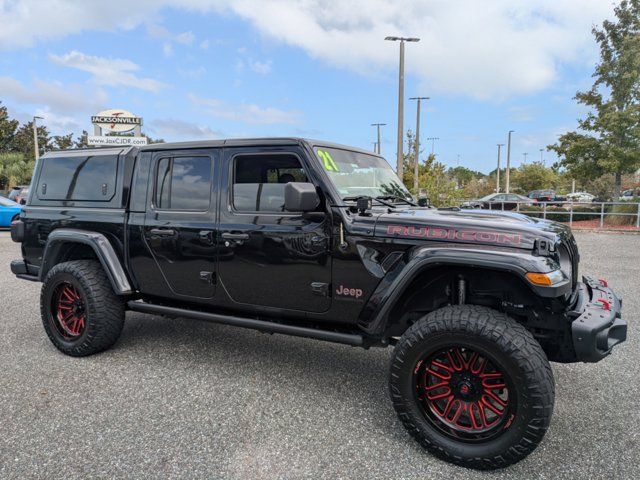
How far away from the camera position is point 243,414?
9.80 feet

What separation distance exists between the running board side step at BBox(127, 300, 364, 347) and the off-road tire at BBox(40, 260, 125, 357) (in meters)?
0.19

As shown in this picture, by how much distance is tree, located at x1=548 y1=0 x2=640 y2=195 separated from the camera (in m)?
17.2

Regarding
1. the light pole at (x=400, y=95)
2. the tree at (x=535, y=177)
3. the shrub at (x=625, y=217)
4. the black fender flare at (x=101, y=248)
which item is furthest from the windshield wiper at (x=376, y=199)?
the tree at (x=535, y=177)

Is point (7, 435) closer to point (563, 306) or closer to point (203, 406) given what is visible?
point (203, 406)

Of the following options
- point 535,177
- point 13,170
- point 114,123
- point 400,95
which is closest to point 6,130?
point 13,170

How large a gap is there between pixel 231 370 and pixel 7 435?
154 cm

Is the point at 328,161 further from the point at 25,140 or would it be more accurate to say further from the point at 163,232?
the point at 25,140

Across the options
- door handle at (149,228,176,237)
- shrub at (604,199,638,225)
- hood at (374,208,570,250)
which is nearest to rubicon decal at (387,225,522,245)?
hood at (374,208,570,250)

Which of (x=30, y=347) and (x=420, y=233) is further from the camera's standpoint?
(x=30, y=347)

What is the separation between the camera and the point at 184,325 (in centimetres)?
496

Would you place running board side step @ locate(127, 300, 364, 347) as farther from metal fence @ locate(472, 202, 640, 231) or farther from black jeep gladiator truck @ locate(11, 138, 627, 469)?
metal fence @ locate(472, 202, 640, 231)

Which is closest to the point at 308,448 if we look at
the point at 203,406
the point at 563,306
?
the point at 203,406

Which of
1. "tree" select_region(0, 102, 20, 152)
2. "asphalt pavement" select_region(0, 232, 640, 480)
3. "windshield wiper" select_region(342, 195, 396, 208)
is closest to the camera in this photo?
"asphalt pavement" select_region(0, 232, 640, 480)

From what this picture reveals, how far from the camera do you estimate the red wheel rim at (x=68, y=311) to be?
13.2ft
